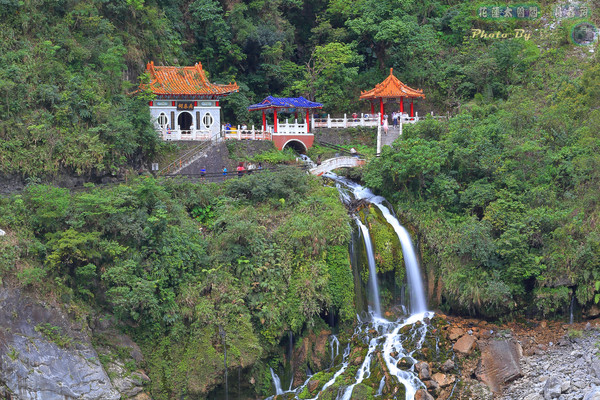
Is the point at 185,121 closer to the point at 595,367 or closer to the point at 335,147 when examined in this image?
the point at 335,147

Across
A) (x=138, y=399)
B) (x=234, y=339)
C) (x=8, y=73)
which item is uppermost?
(x=8, y=73)

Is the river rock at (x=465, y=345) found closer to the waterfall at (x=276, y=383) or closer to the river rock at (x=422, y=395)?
the river rock at (x=422, y=395)

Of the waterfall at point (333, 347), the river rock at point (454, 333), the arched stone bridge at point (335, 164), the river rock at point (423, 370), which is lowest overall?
the river rock at point (423, 370)

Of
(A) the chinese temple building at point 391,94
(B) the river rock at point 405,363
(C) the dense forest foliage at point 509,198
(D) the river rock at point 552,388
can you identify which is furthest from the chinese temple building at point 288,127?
(D) the river rock at point 552,388

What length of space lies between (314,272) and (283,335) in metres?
2.59

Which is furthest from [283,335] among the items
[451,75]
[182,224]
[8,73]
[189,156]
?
[451,75]

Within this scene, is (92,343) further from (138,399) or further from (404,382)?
(404,382)

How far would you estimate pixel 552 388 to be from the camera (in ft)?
74.0

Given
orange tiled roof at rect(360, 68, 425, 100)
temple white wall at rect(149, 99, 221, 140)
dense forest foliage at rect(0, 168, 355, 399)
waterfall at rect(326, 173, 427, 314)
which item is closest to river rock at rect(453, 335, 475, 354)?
waterfall at rect(326, 173, 427, 314)

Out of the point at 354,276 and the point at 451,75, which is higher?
the point at 451,75

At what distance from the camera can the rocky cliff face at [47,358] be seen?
70.6ft

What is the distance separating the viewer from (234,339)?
24266 millimetres

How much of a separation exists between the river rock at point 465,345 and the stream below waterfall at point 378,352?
1.23 meters

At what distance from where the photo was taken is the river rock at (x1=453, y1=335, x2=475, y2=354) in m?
25.0
